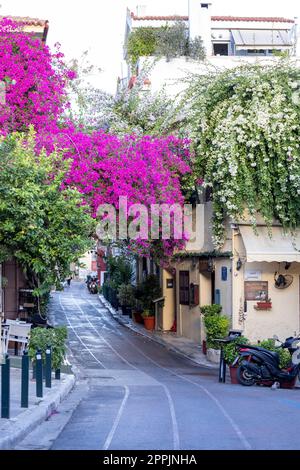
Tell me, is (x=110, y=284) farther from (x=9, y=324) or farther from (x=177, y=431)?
(x=177, y=431)

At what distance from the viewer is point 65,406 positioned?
48.1ft

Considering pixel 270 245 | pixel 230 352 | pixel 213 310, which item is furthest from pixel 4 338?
pixel 270 245

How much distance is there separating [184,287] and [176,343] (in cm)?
309

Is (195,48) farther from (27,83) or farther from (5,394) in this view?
(5,394)

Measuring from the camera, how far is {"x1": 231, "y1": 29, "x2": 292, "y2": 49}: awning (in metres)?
49.9

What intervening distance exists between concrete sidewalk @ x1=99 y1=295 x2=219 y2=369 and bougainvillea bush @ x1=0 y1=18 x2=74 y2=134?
8.54 meters

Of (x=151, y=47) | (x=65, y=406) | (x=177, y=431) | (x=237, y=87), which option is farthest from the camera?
(x=151, y=47)

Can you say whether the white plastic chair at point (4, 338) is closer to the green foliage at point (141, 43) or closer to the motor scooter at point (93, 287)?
the green foliage at point (141, 43)

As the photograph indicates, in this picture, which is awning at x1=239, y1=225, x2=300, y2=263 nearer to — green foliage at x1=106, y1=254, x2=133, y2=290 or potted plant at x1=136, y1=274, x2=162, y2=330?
potted plant at x1=136, y1=274, x2=162, y2=330

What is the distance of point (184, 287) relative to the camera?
3331 cm

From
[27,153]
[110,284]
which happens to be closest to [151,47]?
[110,284]

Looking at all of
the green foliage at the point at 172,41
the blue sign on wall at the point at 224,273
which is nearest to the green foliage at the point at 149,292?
the blue sign on wall at the point at 224,273

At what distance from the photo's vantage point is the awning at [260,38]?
1964 inches
